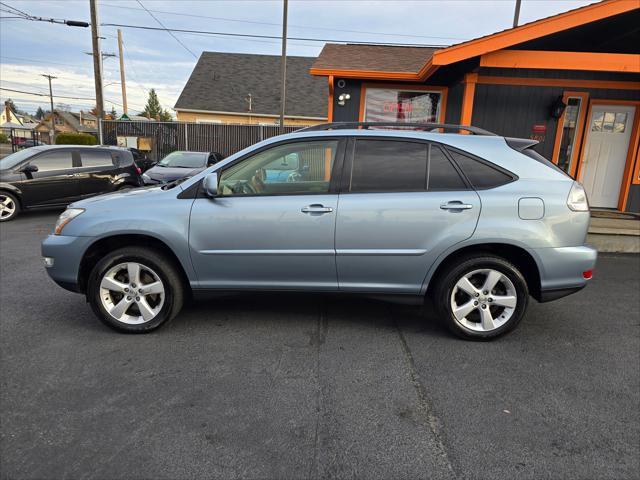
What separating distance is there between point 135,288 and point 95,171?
24.4 ft

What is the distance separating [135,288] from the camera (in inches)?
146

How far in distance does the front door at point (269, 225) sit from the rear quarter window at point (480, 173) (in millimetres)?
1030

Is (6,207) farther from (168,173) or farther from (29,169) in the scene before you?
(168,173)

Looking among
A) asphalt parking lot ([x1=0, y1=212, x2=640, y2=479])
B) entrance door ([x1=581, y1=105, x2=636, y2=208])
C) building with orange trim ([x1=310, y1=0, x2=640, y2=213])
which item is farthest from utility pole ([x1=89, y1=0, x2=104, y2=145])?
entrance door ([x1=581, y1=105, x2=636, y2=208])

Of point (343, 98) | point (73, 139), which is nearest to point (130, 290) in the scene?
point (343, 98)

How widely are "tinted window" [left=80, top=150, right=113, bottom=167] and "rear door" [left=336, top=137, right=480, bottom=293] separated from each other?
834cm

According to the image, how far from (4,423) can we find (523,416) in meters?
3.11

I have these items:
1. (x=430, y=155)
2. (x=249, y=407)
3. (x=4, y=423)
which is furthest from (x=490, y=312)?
(x=4, y=423)

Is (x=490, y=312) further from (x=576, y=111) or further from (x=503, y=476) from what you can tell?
(x=576, y=111)

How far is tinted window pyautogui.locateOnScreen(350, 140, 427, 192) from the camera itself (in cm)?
363

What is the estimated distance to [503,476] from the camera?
2.21 meters

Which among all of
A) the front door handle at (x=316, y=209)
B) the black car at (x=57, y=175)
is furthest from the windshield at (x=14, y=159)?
the front door handle at (x=316, y=209)

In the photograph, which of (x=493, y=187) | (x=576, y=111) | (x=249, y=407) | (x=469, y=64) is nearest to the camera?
(x=249, y=407)

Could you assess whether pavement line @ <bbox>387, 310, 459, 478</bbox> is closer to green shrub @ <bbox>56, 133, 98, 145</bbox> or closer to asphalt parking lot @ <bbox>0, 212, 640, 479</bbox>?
asphalt parking lot @ <bbox>0, 212, 640, 479</bbox>
